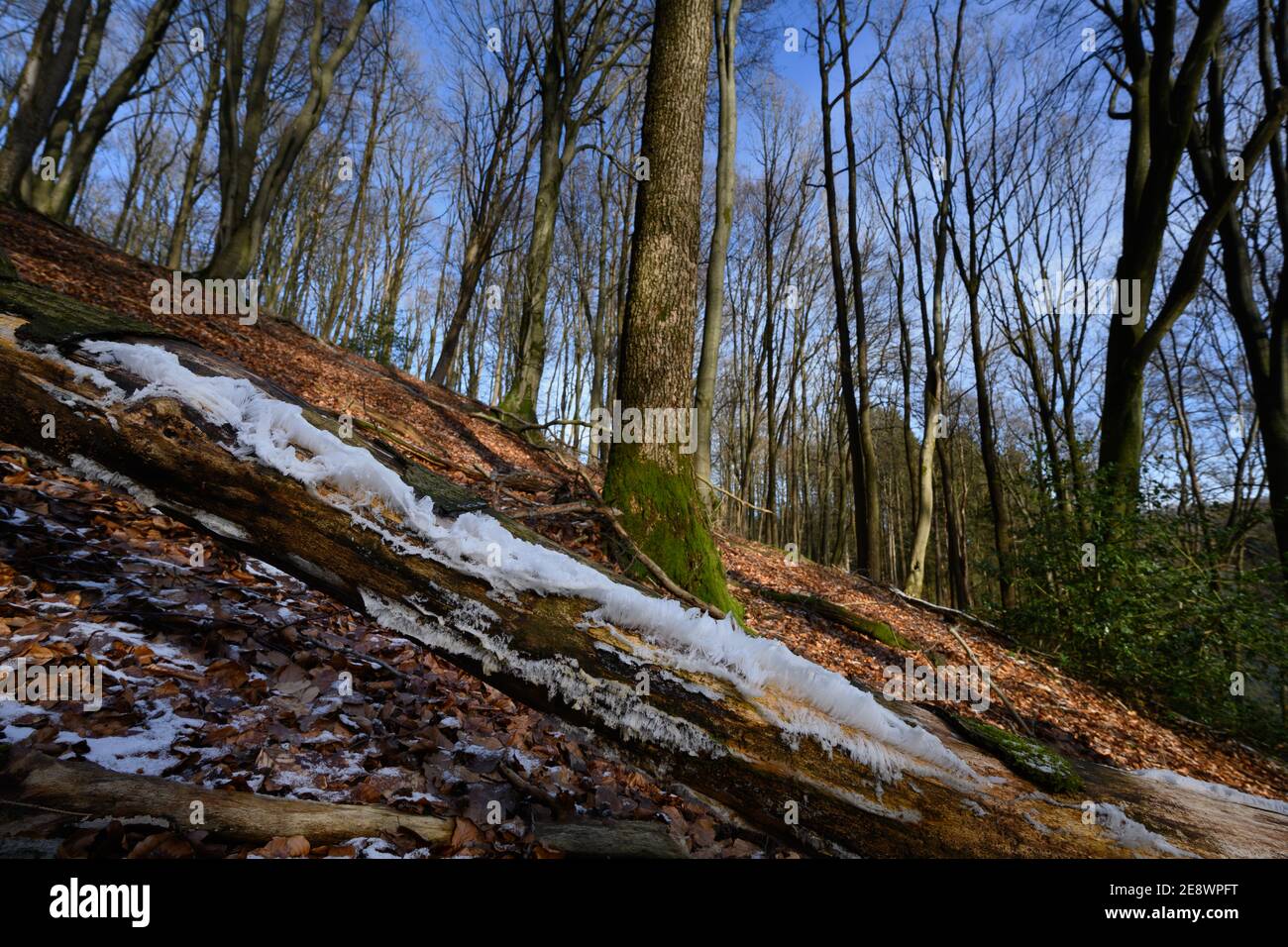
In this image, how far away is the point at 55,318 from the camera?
1866 mm

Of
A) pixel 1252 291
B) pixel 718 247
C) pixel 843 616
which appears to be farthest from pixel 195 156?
pixel 1252 291

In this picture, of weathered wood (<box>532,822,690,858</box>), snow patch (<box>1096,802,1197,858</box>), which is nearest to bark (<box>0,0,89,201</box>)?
weathered wood (<box>532,822,690,858</box>)

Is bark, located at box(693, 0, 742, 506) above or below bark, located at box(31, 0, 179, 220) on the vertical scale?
below

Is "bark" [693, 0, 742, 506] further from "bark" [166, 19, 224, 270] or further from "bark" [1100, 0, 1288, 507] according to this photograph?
"bark" [166, 19, 224, 270]

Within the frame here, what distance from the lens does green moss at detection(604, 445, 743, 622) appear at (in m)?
3.84

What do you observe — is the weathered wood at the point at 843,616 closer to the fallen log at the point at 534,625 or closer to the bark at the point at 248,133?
the fallen log at the point at 534,625

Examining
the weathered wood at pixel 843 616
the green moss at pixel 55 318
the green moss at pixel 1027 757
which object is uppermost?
the green moss at pixel 55 318

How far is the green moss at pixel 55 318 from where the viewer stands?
1.79m

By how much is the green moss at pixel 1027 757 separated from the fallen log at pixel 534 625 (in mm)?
40

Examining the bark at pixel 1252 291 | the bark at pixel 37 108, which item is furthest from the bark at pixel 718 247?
the bark at pixel 37 108

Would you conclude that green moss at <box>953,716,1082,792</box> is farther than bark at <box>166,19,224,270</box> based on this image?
No

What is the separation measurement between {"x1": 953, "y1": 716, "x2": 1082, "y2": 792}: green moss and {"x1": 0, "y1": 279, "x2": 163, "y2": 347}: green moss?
3308 millimetres

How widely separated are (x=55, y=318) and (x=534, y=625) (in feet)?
6.61
